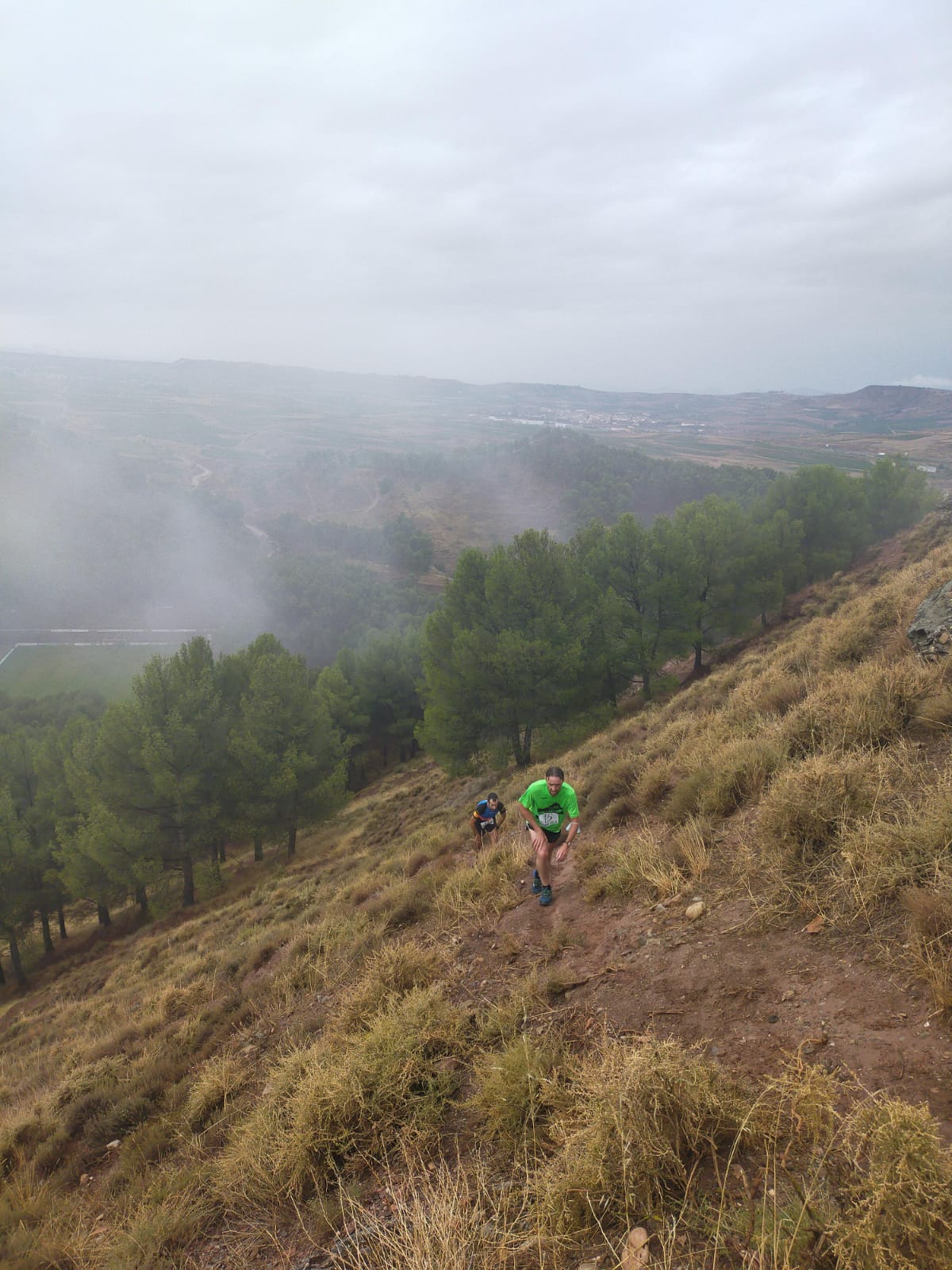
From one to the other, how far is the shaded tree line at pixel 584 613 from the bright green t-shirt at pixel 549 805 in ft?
43.3

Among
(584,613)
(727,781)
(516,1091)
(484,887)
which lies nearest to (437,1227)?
(516,1091)

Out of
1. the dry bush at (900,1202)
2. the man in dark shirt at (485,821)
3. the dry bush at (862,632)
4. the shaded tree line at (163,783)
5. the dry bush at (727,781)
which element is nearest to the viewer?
the dry bush at (900,1202)

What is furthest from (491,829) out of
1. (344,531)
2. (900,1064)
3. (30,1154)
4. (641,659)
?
(344,531)

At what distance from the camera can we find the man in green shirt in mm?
5961

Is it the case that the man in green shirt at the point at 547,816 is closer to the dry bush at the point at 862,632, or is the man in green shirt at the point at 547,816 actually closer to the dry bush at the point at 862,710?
the dry bush at the point at 862,710

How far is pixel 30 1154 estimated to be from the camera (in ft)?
18.3

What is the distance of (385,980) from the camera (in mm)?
5488

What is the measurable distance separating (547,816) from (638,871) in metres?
1.07

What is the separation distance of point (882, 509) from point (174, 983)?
163 feet

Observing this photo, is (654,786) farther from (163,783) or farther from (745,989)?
(163,783)

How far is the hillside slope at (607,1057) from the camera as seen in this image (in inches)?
98.2

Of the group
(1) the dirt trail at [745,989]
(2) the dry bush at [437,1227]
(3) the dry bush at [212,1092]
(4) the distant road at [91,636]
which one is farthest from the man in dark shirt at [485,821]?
(4) the distant road at [91,636]

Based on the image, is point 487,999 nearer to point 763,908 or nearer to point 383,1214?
point 383,1214

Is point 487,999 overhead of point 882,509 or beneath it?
beneath
